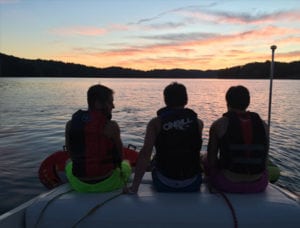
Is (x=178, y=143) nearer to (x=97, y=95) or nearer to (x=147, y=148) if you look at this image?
(x=147, y=148)

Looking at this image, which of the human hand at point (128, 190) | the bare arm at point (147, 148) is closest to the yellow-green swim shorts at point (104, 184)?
the human hand at point (128, 190)

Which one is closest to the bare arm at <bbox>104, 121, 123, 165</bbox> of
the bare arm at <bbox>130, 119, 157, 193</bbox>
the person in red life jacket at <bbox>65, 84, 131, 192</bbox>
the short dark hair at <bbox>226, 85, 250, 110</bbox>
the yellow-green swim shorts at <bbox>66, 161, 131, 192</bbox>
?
the person in red life jacket at <bbox>65, 84, 131, 192</bbox>

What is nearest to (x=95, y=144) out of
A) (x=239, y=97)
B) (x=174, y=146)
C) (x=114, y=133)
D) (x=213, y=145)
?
(x=114, y=133)

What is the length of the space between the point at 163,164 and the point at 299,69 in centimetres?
13871

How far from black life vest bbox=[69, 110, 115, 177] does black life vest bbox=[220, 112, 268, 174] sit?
127cm

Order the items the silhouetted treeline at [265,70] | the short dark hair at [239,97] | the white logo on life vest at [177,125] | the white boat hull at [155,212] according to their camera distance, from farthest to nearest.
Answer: the silhouetted treeline at [265,70], the short dark hair at [239,97], the white logo on life vest at [177,125], the white boat hull at [155,212]

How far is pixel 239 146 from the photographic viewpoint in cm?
390

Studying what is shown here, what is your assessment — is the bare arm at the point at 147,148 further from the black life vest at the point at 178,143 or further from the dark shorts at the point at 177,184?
the dark shorts at the point at 177,184

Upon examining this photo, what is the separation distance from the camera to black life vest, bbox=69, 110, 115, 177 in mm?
3920

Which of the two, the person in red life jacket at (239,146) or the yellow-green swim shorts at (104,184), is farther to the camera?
the yellow-green swim shorts at (104,184)

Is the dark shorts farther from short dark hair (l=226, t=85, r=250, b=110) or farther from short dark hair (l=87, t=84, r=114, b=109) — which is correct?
short dark hair (l=87, t=84, r=114, b=109)

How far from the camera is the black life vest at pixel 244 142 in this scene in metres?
3.90

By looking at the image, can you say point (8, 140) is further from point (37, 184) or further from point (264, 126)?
point (264, 126)

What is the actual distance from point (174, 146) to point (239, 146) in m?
0.68
